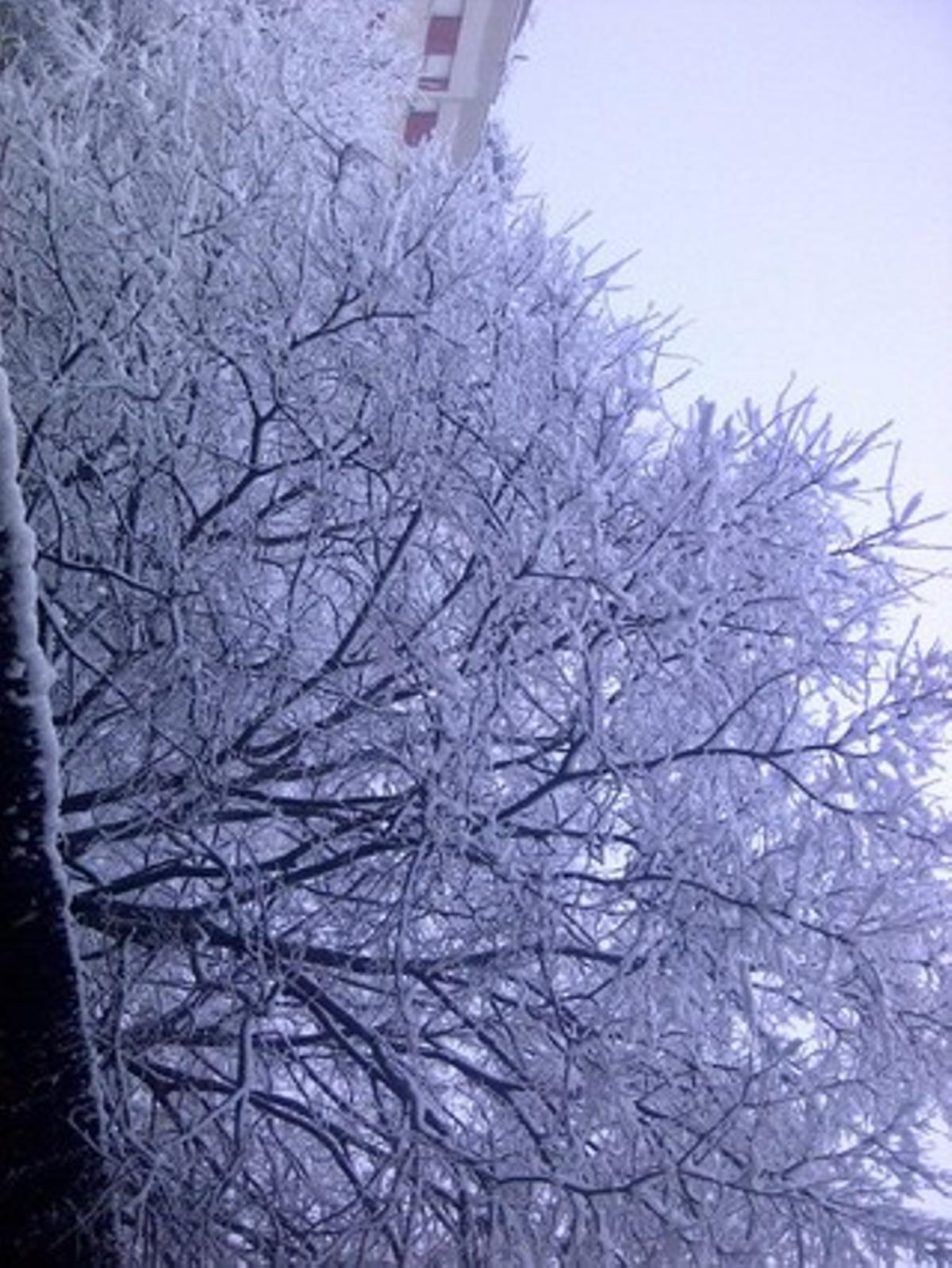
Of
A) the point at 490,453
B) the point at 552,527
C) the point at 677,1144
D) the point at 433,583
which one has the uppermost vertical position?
the point at 490,453

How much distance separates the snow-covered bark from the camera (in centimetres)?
226

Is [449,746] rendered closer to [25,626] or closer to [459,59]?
[25,626]

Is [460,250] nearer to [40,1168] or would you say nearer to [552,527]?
[552,527]

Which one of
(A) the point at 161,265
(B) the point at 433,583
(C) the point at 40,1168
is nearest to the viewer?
(C) the point at 40,1168

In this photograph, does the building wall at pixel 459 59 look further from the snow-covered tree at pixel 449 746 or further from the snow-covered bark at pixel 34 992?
the snow-covered bark at pixel 34 992

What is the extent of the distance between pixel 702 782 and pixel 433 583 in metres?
1.86

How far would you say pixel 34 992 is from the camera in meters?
2.87

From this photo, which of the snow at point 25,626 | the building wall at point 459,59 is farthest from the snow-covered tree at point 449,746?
the building wall at point 459,59

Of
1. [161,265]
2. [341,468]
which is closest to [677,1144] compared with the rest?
[341,468]

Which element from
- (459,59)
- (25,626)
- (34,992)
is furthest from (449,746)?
(459,59)

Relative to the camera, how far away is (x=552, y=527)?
4.67 m

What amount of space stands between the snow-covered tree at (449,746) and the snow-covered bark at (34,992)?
956 millimetres

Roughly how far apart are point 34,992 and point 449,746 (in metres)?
2.17

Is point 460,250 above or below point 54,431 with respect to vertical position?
above
